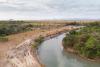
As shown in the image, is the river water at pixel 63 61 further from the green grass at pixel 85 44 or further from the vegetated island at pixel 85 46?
the green grass at pixel 85 44

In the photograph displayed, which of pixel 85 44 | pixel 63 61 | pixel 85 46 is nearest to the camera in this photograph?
pixel 63 61

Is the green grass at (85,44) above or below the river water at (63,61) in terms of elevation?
above

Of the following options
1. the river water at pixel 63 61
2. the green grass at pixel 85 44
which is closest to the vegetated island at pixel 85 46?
the green grass at pixel 85 44

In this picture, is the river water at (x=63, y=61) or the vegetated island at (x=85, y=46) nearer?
the river water at (x=63, y=61)

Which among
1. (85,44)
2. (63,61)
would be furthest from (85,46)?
(63,61)

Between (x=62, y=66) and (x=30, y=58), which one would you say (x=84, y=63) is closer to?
(x=62, y=66)

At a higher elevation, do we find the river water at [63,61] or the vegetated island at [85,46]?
the vegetated island at [85,46]

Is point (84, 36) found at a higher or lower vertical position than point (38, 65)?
higher

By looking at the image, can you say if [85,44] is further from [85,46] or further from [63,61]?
[63,61]

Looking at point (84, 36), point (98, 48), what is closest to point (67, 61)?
point (98, 48)

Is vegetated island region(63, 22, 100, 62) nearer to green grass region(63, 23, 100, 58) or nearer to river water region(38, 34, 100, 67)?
green grass region(63, 23, 100, 58)

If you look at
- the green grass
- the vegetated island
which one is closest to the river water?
the vegetated island
